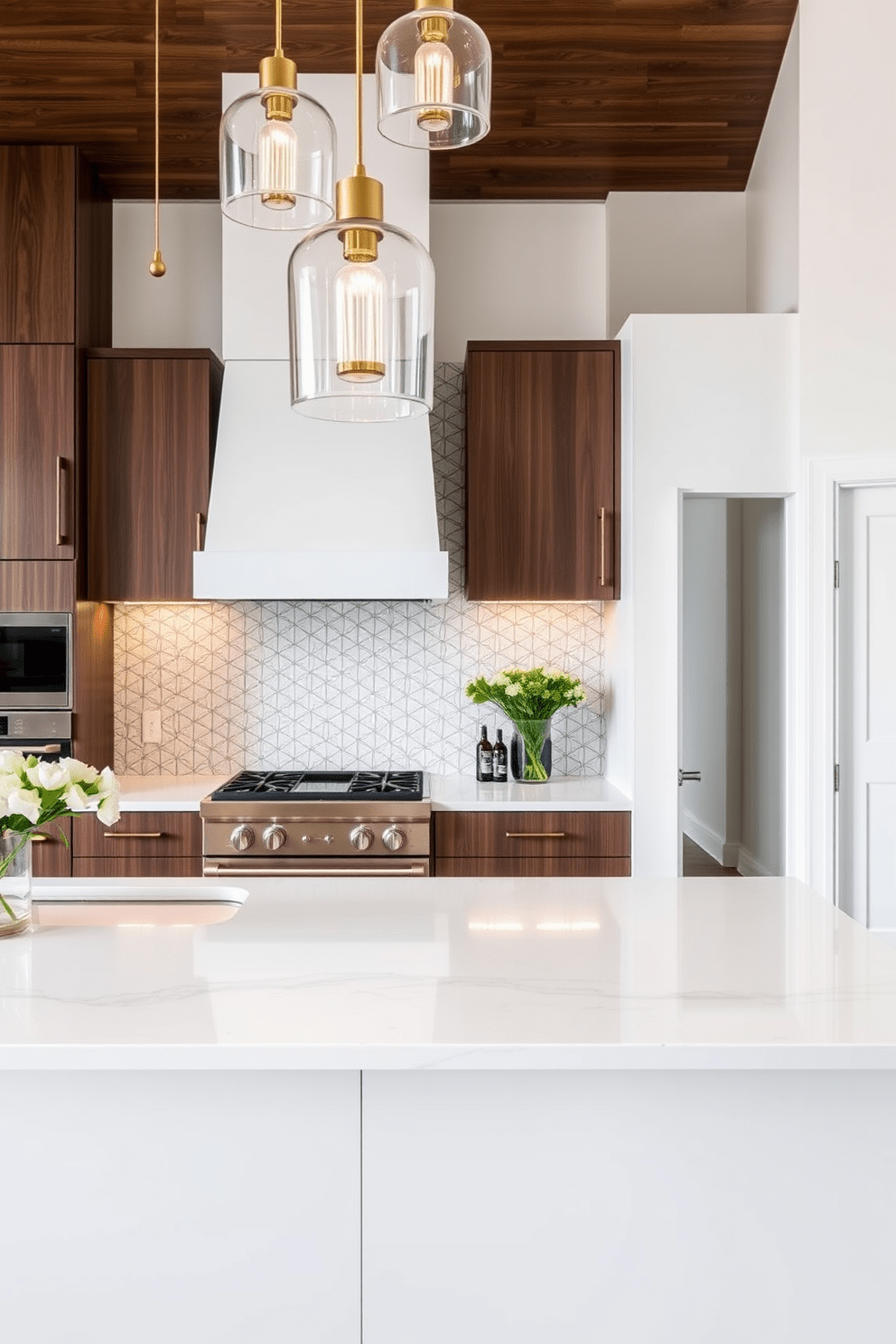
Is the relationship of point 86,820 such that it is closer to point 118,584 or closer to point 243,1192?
point 118,584

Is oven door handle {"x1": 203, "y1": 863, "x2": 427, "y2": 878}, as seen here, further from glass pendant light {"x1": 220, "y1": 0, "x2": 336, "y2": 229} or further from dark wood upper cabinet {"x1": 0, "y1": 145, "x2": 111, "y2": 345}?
glass pendant light {"x1": 220, "y1": 0, "x2": 336, "y2": 229}

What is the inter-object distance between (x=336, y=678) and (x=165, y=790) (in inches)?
32.3

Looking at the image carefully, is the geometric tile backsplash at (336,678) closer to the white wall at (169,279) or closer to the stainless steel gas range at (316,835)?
the stainless steel gas range at (316,835)

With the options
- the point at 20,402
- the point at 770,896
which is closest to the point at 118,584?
the point at 20,402

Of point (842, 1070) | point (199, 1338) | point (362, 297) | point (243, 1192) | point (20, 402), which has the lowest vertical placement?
point (199, 1338)

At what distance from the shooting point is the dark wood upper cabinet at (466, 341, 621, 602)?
3.96 metres

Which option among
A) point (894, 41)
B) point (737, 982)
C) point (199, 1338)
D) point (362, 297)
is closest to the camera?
point (362, 297)

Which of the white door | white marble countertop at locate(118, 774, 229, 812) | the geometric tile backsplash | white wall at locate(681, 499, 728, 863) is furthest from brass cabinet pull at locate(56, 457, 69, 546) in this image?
white wall at locate(681, 499, 728, 863)

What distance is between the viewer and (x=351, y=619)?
4.38 metres

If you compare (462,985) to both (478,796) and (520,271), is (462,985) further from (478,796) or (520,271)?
(520,271)

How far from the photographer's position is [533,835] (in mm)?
3703

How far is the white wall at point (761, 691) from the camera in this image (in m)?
4.52

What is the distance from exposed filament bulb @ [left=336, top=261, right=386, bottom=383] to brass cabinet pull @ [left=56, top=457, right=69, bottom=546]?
2747 mm

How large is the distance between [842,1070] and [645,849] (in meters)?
2.20
